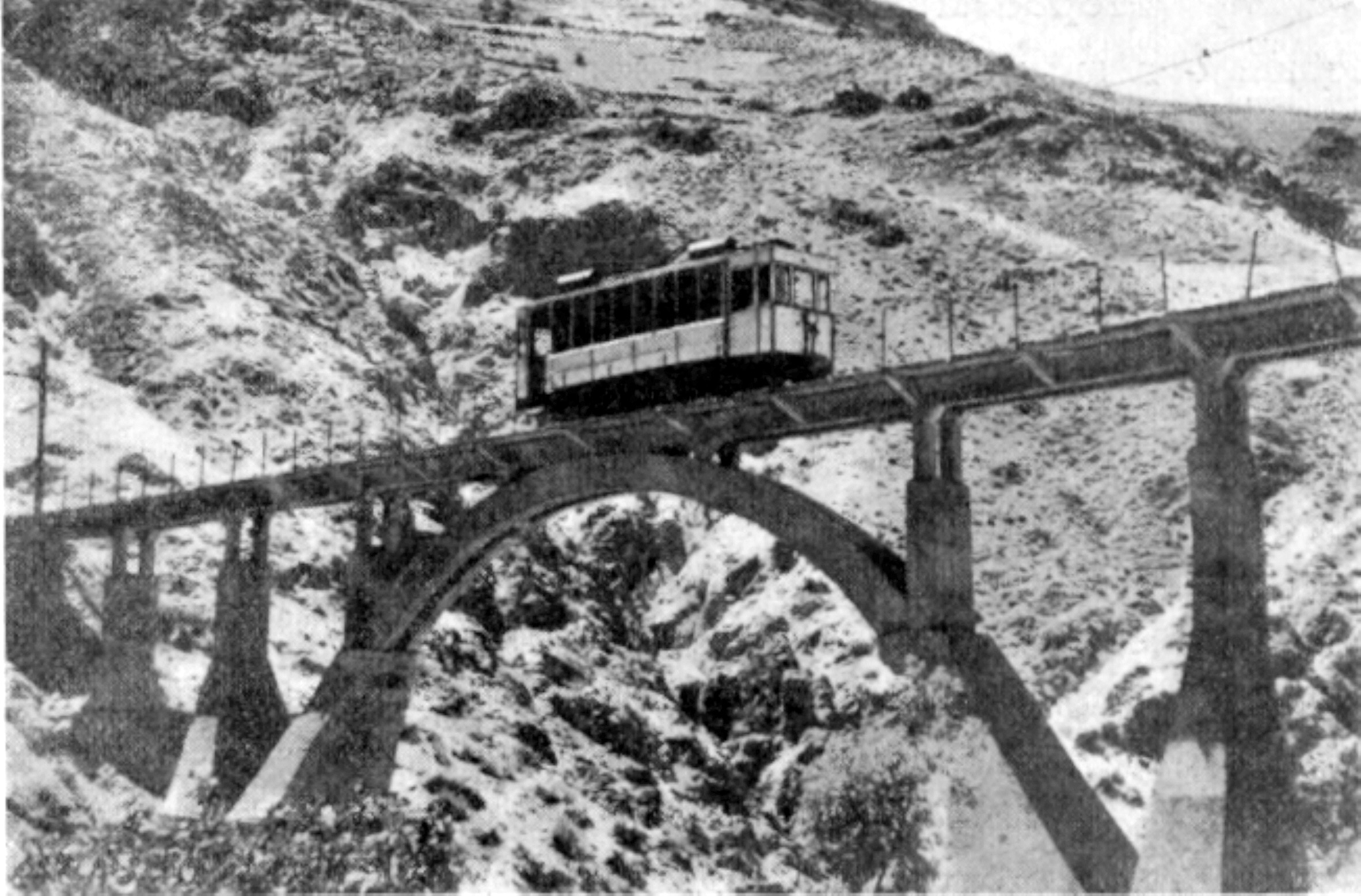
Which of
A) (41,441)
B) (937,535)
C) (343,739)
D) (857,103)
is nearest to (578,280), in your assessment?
(937,535)

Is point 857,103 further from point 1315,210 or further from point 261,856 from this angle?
point 261,856

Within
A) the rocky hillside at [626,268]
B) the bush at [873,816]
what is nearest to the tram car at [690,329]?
the rocky hillside at [626,268]

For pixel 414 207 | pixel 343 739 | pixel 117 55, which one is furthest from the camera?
pixel 117 55

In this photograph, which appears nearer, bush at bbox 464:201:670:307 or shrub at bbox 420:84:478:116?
bush at bbox 464:201:670:307

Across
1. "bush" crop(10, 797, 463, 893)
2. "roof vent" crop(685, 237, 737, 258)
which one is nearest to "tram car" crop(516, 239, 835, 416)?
"roof vent" crop(685, 237, 737, 258)

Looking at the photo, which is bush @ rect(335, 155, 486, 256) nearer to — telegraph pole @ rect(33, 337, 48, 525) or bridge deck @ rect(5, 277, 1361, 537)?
telegraph pole @ rect(33, 337, 48, 525)

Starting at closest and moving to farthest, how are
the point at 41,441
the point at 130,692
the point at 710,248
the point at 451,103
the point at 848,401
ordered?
the point at 848,401 → the point at 710,248 → the point at 130,692 → the point at 41,441 → the point at 451,103
